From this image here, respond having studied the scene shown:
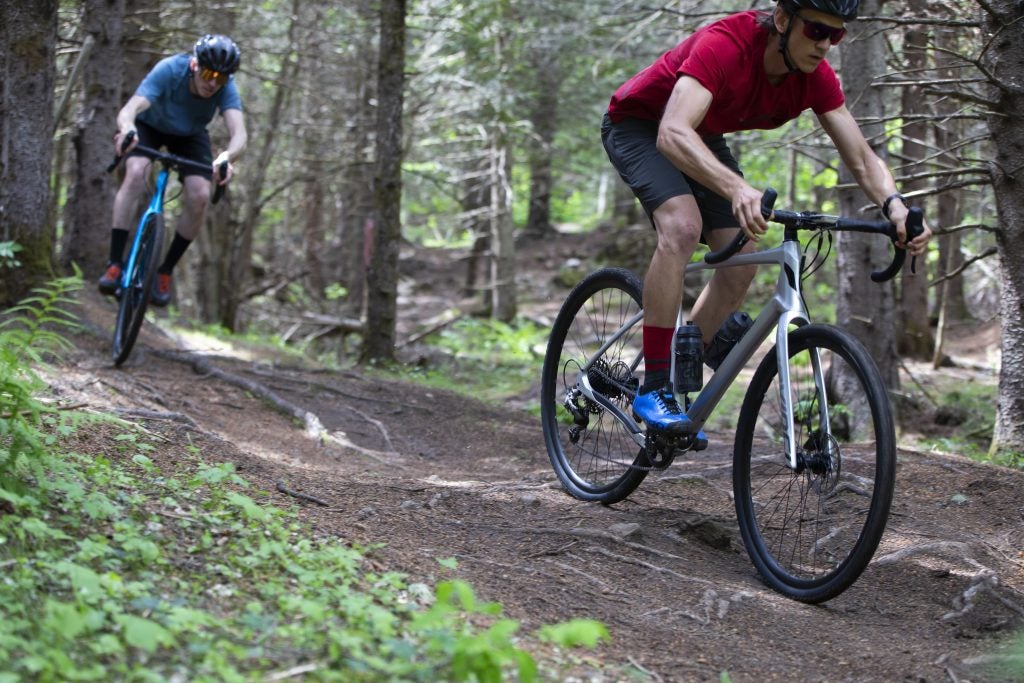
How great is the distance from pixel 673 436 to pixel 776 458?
1.47ft

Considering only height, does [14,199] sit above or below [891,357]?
above

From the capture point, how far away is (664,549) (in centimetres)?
Answer: 415

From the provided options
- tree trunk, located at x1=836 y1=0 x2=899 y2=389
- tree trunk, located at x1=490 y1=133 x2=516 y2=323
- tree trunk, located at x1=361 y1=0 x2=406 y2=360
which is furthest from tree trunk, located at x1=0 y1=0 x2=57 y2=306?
tree trunk, located at x1=490 y1=133 x2=516 y2=323

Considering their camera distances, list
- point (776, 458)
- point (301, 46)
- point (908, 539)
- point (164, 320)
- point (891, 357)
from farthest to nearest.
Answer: point (301, 46) → point (164, 320) → point (891, 357) → point (908, 539) → point (776, 458)

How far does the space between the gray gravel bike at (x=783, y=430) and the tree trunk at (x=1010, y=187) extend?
1.17 metres

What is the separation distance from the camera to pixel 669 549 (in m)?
4.15

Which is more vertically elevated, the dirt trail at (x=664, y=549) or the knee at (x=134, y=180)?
the knee at (x=134, y=180)

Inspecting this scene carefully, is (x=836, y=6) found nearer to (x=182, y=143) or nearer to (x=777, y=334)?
(x=777, y=334)

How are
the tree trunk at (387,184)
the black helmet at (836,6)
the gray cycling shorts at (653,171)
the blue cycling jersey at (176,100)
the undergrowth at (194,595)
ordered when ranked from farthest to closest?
1. the tree trunk at (387,184)
2. the blue cycling jersey at (176,100)
3. the gray cycling shorts at (653,171)
4. the black helmet at (836,6)
5. the undergrowth at (194,595)

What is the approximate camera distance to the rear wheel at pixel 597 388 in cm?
474

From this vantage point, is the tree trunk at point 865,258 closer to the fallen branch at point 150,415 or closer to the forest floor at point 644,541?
the forest floor at point 644,541

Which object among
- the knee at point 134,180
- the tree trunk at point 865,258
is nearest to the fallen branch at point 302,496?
the knee at point 134,180

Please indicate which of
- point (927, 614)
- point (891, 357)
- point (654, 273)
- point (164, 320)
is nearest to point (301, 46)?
point (164, 320)

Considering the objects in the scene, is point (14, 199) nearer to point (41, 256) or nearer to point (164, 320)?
point (41, 256)
